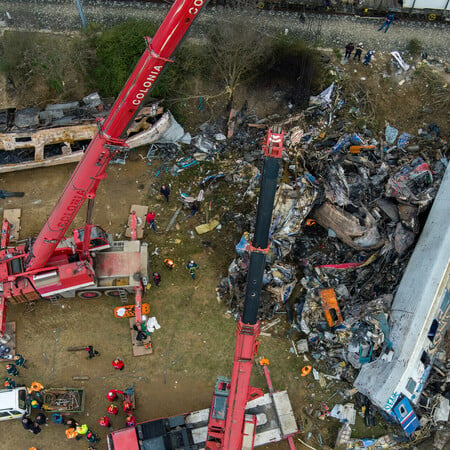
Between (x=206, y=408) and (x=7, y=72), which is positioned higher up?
(x=7, y=72)

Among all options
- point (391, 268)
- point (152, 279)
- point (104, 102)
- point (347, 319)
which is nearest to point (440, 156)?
point (391, 268)

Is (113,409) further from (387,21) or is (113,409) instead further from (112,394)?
(387,21)

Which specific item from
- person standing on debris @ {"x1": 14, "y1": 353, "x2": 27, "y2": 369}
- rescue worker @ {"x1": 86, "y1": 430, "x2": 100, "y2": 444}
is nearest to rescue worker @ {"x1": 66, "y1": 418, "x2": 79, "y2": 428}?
rescue worker @ {"x1": 86, "y1": 430, "x2": 100, "y2": 444}

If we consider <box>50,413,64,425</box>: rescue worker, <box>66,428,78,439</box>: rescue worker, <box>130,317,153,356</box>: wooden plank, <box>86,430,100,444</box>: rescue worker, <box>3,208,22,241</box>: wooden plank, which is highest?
<box>3,208,22,241</box>: wooden plank

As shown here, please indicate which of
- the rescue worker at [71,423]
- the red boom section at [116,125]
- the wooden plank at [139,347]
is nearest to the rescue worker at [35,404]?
the rescue worker at [71,423]

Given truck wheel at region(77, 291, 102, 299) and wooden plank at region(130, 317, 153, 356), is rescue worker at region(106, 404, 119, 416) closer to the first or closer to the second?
wooden plank at region(130, 317, 153, 356)

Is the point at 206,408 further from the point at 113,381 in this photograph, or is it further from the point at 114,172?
the point at 114,172

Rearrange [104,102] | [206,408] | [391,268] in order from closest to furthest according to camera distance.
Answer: [206,408], [391,268], [104,102]

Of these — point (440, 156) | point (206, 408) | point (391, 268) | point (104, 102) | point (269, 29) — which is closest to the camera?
point (206, 408)
